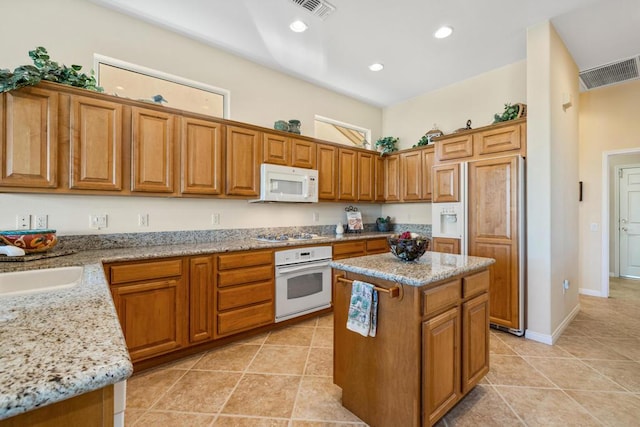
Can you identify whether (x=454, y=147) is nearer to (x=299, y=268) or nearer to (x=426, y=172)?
(x=426, y=172)

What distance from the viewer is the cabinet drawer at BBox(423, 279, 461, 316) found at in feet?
4.92

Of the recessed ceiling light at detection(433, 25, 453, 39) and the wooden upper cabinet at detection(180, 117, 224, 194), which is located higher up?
the recessed ceiling light at detection(433, 25, 453, 39)

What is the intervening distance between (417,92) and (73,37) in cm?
430

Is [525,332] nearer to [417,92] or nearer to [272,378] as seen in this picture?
[272,378]

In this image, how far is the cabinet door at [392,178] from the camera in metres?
4.53

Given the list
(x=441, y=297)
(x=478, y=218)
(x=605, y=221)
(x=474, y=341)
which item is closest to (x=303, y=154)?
(x=478, y=218)

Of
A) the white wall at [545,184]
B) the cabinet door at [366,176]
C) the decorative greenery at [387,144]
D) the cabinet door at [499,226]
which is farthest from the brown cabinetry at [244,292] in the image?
the decorative greenery at [387,144]

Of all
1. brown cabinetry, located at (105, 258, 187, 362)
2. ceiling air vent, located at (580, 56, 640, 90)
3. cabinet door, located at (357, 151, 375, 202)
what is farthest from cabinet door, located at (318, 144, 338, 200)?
ceiling air vent, located at (580, 56, 640, 90)

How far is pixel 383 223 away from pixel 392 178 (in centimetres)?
77

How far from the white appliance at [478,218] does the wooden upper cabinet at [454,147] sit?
271mm

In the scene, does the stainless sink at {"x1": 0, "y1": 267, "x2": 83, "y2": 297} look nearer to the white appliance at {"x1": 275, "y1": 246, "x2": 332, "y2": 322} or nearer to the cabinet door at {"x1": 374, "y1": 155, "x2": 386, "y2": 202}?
the white appliance at {"x1": 275, "y1": 246, "x2": 332, "y2": 322}

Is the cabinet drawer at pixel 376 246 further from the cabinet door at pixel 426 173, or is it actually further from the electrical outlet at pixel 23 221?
the electrical outlet at pixel 23 221

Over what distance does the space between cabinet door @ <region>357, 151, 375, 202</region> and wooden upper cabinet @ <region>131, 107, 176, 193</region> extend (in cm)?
263

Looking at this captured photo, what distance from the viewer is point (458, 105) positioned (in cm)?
418
